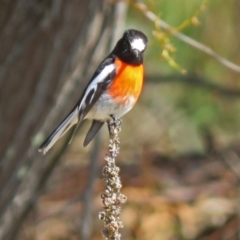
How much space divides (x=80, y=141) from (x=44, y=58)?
305 cm

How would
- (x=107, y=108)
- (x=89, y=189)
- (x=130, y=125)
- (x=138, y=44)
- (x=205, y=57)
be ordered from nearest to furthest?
(x=138, y=44) < (x=107, y=108) < (x=89, y=189) < (x=205, y=57) < (x=130, y=125)

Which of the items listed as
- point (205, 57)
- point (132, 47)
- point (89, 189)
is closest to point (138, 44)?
point (132, 47)

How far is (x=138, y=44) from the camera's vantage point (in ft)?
8.44

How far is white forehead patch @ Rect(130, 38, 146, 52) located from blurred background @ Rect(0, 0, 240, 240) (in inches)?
36.8

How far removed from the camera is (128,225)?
240 inches

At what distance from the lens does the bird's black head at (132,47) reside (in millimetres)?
2557

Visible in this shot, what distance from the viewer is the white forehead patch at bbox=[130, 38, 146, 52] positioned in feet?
8.38

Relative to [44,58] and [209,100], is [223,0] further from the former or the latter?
[44,58]

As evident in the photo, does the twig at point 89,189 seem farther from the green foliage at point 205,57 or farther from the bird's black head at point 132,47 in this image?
the bird's black head at point 132,47

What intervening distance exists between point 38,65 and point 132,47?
1589 millimetres

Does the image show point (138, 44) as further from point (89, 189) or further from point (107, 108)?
point (89, 189)

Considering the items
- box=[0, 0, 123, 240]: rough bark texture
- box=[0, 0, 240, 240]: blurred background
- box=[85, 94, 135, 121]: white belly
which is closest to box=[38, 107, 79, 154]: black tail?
box=[85, 94, 135, 121]: white belly

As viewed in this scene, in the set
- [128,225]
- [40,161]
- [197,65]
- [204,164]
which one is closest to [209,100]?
[197,65]

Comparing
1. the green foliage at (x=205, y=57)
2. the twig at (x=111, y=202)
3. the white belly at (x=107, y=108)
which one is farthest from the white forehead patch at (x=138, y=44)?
the green foliage at (x=205, y=57)
